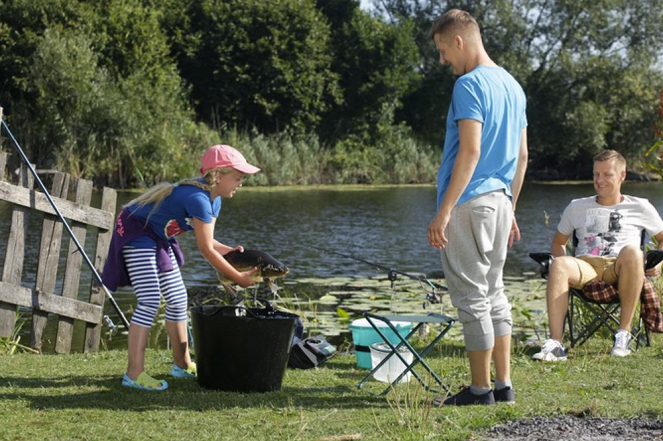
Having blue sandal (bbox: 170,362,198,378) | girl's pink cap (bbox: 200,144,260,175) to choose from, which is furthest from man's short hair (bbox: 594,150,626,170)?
blue sandal (bbox: 170,362,198,378)

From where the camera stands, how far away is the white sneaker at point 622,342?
20.1 ft

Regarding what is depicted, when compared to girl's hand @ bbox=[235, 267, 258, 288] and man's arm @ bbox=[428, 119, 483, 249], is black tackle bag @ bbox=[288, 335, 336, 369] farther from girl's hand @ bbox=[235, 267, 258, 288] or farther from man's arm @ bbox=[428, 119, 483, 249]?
man's arm @ bbox=[428, 119, 483, 249]

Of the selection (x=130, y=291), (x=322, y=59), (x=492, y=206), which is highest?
(x=322, y=59)

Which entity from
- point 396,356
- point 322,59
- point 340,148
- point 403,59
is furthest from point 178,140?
point 396,356

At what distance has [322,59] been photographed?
37938mm

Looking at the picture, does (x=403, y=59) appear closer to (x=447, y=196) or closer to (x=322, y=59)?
(x=322, y=59)

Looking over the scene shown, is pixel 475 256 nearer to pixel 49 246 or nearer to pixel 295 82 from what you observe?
pixel 49 246

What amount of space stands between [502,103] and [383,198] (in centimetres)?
2132

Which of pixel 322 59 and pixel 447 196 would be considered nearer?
pixel 447 196

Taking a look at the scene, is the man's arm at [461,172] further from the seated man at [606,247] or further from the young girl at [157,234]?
the seated man at [606,247]

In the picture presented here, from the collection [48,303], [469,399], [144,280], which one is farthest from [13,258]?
[469,399]

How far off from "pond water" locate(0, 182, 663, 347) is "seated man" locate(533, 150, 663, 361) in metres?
1.16

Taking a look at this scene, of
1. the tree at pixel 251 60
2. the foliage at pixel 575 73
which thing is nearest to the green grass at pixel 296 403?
the tree at pixel 251 60

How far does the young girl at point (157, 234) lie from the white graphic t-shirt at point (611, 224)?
8.28 feet
